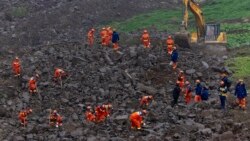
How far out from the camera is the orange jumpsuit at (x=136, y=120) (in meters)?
22.6

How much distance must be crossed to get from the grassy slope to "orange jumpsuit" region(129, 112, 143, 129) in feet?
60.0

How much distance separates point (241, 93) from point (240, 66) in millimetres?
8007

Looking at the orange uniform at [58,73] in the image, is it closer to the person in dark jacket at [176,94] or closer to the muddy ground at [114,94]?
the muddy ground at [114,94]

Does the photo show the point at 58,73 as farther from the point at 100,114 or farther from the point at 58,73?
the point at 100,114

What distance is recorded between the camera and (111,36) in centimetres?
3475

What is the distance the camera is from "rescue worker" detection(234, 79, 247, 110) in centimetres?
2422

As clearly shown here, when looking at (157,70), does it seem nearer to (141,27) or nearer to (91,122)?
(91,122)

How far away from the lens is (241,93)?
79.8 ft

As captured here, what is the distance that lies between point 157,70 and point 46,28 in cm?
1732

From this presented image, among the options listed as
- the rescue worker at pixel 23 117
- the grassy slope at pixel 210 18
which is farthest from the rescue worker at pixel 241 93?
the grassy slope at pixel 210 18

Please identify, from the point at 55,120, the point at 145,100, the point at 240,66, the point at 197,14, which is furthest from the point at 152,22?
the point at 55,120

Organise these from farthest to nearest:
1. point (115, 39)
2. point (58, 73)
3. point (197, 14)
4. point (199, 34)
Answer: point (199, 34), point (197, 14), point (115, 39), point (58, 73)

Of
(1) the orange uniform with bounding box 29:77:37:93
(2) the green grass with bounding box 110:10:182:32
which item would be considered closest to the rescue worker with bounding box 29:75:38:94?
(1) the orange uniform with bounding box 29:77:37:93

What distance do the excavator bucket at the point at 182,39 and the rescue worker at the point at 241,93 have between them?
11.6 m
